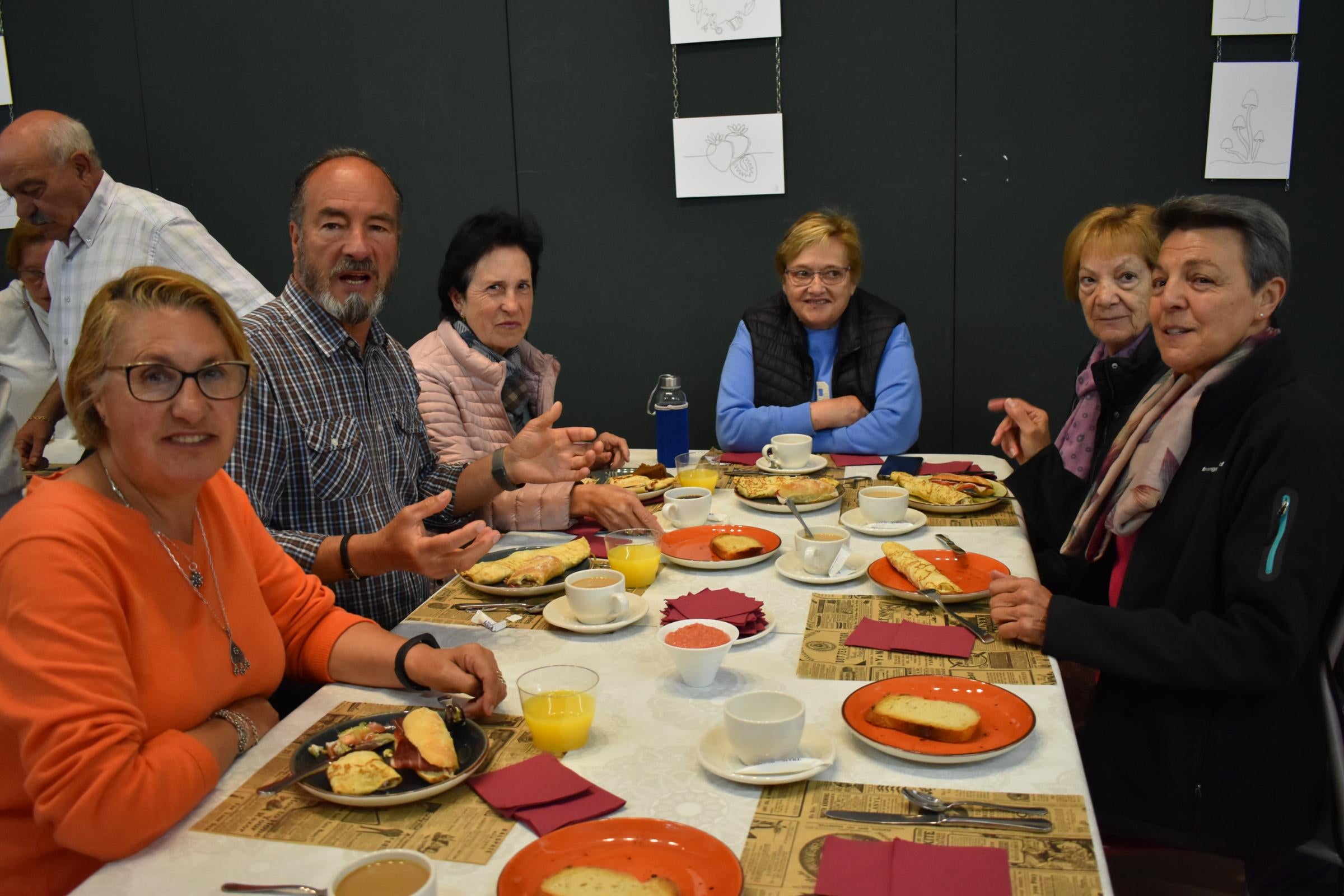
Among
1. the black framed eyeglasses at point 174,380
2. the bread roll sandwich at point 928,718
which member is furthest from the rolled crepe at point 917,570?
the black framed eyeglasses at point 174,380

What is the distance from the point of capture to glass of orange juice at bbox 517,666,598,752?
1296 millimetres

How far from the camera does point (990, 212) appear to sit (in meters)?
4.03

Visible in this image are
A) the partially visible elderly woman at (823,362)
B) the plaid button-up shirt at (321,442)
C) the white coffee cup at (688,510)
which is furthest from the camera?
the partially visible elderly woman at (823,362)

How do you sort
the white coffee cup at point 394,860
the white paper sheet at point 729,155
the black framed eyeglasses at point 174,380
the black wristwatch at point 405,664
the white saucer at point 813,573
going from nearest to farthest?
the white coffee cup at point 394,860 → the black framed eyeglasses at point 174,380 → the black wristwatch at point 405,664 → the white saucer at point 813,573 → the white paper sheet at point 729,155

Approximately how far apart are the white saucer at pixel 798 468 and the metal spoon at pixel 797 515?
35 cm

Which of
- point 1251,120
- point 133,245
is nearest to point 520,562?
point 133,245

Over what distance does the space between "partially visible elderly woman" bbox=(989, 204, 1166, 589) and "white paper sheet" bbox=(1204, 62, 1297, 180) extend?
1452mm

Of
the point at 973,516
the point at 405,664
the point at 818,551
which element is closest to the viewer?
the point at 405,664

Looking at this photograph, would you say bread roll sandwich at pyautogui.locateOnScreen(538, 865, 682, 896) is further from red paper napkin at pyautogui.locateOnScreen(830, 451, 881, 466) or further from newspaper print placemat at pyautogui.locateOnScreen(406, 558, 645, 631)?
red paper napkin at pyautogui.locateOnScreen(830, 451, 881, 466)

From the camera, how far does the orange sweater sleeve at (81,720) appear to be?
110cm

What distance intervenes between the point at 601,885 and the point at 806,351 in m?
Answer: 2.74

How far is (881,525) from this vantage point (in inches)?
90.0

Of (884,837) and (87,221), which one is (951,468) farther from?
(87,221)

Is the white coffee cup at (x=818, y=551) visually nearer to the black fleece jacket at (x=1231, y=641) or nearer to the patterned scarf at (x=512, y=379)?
the black fleece jacket at (x=1231, y=641)
